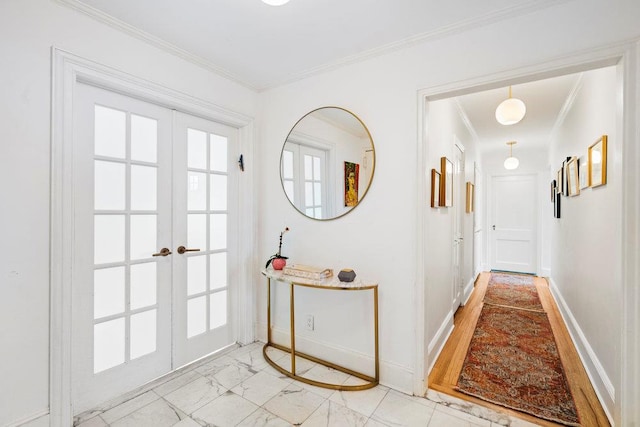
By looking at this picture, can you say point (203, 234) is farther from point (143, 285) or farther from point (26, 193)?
point (26, 193)

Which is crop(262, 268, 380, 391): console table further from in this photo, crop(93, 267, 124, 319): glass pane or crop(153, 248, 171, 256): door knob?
crop(93, 267, 124, 319): glass pane

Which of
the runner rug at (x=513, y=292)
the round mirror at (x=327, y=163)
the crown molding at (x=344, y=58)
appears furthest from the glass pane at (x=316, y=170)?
the runner rug at (x=513, y=292)

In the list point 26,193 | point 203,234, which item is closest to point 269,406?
point 203,234

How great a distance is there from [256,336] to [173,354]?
79cm

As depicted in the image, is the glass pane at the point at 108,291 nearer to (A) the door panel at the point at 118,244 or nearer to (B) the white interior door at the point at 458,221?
(A) the door panel at the point at 118,244

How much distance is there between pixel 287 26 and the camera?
189 centimetres

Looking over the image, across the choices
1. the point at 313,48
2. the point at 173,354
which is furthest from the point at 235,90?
the point at 173,354

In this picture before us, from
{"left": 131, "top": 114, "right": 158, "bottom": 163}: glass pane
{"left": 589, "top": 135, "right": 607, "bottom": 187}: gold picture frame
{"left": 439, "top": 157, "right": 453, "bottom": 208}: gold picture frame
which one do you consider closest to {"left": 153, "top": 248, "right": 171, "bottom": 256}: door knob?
{"left": 131, "top": 114, "right": 158, "bottom": 163}: glass pane

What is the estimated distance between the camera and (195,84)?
7.60ft

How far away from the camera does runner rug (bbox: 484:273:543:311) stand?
161 inches

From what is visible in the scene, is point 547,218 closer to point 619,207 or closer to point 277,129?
point 619,207

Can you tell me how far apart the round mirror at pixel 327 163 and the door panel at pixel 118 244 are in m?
1.01

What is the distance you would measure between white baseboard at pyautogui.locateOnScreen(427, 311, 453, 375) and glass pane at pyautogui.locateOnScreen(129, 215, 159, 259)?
88.0 inches

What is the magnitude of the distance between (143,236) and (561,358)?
3.58 m
